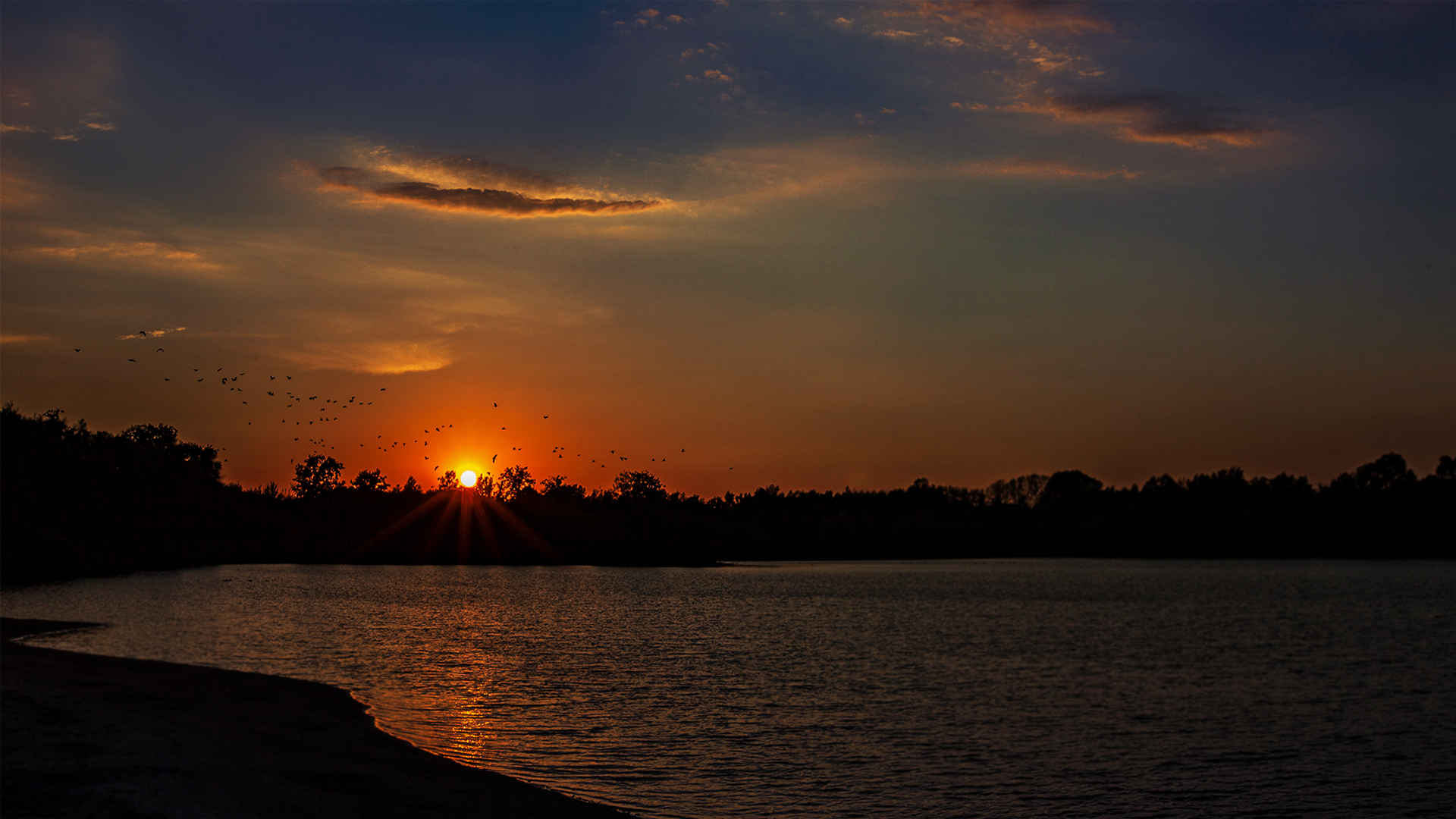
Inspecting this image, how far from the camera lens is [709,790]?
25.5 m

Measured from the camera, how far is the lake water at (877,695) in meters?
26.8

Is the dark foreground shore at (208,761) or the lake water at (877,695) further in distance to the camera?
the lake water at (877,695)

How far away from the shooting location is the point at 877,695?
42.8 metres

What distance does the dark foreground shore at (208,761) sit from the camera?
1783cm

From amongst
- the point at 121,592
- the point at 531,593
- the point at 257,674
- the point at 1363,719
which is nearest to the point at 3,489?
the point at 121,592

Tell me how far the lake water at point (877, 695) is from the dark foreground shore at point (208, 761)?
2537mm

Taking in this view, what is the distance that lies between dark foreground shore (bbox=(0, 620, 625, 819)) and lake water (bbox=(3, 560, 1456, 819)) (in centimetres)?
254

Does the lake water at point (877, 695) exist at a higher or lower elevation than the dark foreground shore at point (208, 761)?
lower

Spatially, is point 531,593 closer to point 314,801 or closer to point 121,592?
point 121,592

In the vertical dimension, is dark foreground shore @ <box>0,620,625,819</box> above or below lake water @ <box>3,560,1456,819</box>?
above

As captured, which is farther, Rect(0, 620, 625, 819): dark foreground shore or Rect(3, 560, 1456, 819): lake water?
Rect(3, 560, 1456, 819): lake water

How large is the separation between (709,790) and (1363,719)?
2904 cm

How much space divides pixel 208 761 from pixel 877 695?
2822cm

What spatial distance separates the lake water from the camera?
26.8m
